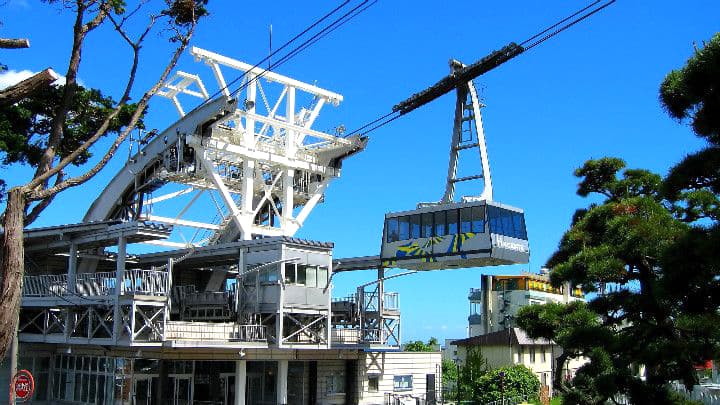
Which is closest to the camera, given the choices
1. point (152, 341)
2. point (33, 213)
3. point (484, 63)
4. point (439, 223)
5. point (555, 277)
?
point (555, 277)

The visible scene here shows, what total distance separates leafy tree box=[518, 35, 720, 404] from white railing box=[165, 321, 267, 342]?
15940 millimetres

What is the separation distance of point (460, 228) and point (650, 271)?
46.5 feet

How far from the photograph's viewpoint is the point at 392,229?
3003cm

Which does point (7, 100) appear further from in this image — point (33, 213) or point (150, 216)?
point (150, 216)

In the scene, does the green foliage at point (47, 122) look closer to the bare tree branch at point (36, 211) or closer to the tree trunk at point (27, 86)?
the bare tree branch at point (36, 211)

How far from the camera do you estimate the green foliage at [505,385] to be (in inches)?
1544

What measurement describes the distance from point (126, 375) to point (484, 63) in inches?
740

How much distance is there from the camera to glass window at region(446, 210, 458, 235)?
2739cm

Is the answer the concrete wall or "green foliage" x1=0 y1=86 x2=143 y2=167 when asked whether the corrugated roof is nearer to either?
the concrete wall

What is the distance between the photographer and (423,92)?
85.6 ft

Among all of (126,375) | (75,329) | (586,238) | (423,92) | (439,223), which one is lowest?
(126,375)

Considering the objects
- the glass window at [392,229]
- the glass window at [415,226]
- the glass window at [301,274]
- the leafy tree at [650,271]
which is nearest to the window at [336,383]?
the glass window at [301,274]

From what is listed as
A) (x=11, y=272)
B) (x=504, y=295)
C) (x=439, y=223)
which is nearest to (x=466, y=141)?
(x=439, y=223)

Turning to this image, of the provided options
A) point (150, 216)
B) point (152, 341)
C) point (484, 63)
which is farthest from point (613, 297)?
point (150, 216)
